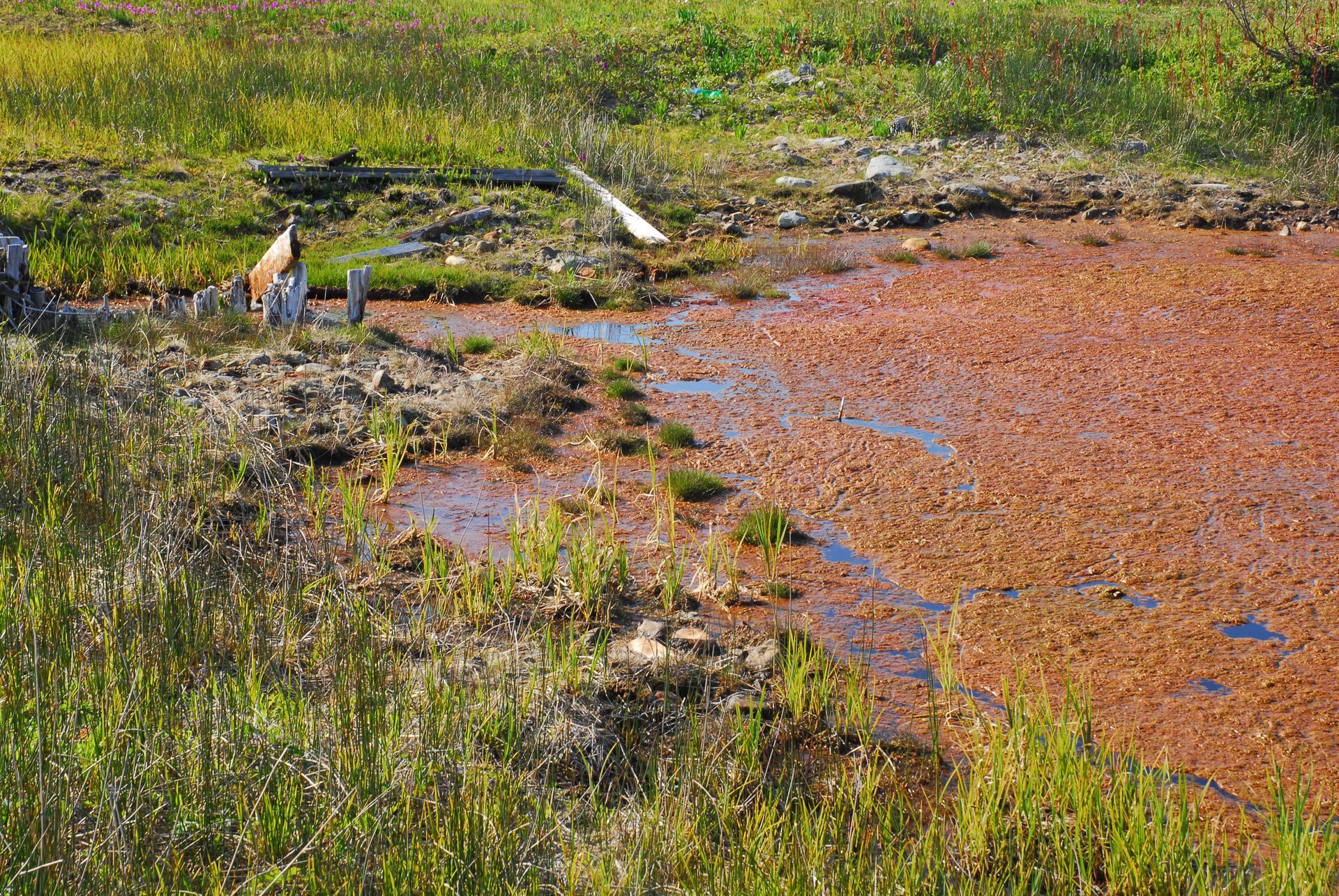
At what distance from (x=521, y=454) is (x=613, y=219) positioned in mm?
5219

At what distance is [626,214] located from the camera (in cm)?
1159

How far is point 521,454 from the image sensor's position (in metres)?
6.28

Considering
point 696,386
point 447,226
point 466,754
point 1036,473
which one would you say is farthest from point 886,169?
point 466,754

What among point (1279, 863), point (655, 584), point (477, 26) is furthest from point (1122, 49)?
point (1279, 863)

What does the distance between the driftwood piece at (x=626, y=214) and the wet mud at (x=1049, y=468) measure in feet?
5.35

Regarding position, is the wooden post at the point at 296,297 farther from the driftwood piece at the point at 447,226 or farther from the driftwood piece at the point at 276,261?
the driftwood piece at the point at 447,226

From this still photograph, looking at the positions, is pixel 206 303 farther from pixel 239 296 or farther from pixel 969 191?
pixel 969 191

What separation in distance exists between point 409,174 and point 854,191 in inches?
197

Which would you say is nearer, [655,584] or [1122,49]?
[655,584]

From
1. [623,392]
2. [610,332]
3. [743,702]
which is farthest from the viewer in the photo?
[610,332]

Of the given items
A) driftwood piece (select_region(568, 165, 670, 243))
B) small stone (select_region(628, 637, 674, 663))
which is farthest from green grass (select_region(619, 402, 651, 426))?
driftwood piece (select_region(568, 165, 670, 243))

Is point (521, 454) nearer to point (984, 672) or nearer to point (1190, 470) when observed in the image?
point (984, 672)

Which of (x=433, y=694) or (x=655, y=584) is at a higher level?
(x=433, y=694)

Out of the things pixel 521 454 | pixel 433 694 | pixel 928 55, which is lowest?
pixel 521 454
